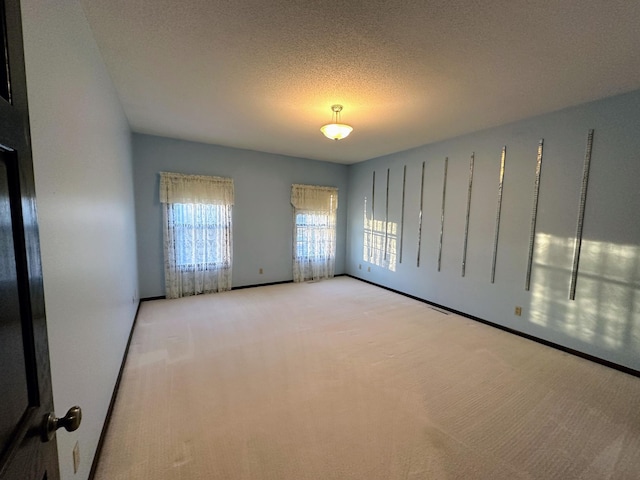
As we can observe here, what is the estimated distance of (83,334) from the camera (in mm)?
1402

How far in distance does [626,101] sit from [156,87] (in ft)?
14.5

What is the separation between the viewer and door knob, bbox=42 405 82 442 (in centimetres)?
64

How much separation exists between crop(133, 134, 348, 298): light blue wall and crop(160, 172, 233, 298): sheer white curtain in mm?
159

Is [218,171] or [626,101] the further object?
[218,171]

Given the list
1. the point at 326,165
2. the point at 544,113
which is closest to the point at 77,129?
the point at 544,113

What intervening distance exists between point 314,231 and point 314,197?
28.3 inches

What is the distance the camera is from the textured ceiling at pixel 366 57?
5.31ft

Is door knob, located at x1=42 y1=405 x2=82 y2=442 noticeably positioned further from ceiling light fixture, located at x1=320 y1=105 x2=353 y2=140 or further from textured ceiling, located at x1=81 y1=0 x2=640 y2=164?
ceiling light fixture, located at x1=320 y1=105 x2=353 y2=140

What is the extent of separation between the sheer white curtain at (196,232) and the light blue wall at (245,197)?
0.52 feet

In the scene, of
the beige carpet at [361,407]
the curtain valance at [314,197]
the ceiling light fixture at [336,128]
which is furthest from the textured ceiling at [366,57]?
the beige carpet at [361,407]

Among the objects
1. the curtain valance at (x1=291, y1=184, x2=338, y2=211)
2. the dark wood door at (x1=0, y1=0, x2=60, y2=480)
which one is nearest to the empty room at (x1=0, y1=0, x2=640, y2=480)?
the dark wood door at (x1=0, y1=0, x2=60, y2=480)

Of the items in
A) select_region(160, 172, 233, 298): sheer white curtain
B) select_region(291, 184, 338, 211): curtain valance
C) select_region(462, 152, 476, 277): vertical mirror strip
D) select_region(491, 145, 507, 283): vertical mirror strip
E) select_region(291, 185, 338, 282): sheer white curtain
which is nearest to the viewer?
select_region(491, 145, 507, 283): vertical mirror strip

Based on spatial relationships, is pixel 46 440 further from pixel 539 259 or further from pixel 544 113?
pixel 544 113

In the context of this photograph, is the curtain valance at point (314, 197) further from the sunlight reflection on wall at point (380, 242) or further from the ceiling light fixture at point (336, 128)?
the ceiling light fixture at point (336, 128)
